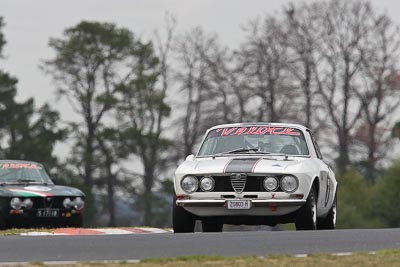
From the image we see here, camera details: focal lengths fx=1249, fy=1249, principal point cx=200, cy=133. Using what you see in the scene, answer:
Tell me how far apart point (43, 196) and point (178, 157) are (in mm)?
38682

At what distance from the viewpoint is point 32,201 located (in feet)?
73.9

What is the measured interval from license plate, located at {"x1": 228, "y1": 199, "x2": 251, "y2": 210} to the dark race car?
7245 millimetres

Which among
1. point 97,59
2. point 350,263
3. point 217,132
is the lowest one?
point 350,263

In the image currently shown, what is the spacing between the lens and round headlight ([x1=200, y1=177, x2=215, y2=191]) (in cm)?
1606

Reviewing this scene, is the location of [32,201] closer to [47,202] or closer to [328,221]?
[47,202]

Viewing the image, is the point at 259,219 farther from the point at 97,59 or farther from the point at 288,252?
the point at 97,59

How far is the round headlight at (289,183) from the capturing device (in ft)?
52.6

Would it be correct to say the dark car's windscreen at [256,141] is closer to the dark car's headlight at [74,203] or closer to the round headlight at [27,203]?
the round headlight at [27,203]

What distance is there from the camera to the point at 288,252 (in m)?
11.9

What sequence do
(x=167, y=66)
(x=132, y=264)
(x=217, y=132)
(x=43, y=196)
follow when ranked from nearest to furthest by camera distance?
(x=132, y=264) → (x=217, y=132) → (x=43, y=196) → (x=167, y=66)

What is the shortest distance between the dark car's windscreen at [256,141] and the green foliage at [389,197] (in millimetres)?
45659

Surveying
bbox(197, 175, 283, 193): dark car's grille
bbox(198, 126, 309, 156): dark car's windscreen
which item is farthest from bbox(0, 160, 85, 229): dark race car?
bbox(197, 175, 283, 193): dark car's grille

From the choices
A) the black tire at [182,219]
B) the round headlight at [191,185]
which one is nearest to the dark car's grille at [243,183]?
the round headlight at [191,185]

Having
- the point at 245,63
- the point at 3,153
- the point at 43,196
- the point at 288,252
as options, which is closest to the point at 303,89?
the point at 245,63
